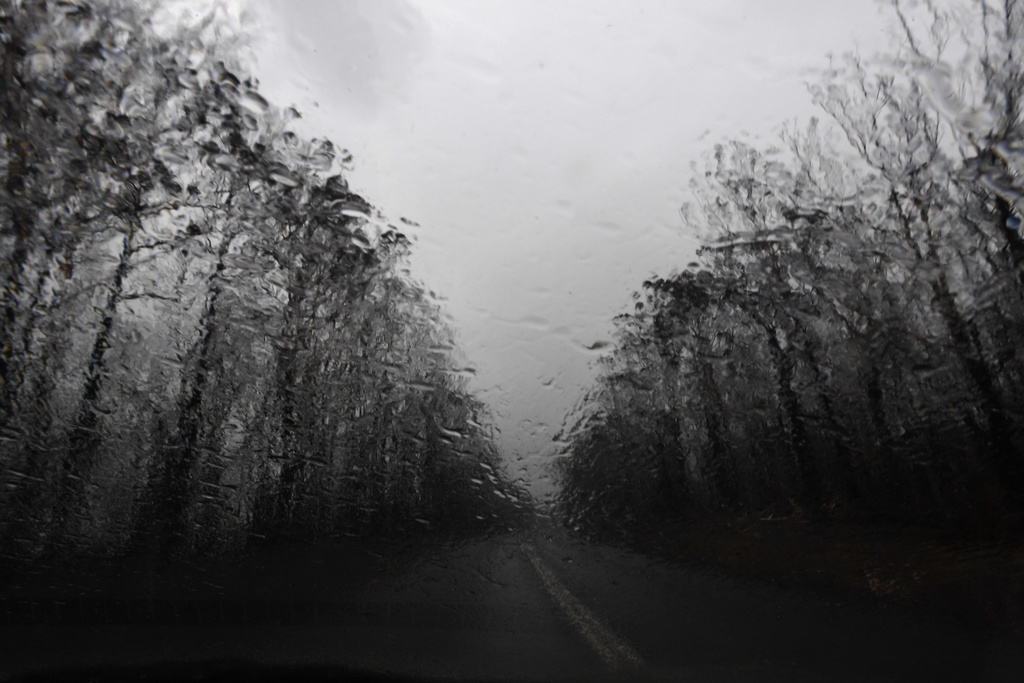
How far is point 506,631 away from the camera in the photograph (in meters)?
7.32

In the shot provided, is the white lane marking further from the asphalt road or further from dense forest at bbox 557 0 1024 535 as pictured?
dense forest at bbox 557 0 1024 535

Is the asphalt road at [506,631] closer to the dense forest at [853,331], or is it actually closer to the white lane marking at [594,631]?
the white lane marking at [594,631]

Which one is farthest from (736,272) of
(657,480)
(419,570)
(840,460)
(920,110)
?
(419,570)

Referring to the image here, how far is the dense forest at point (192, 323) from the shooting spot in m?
5.64

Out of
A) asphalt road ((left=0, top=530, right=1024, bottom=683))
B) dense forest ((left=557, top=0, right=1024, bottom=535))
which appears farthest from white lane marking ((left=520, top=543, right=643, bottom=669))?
dense forest ((left=557, top=0, right=1024, bottom=535))

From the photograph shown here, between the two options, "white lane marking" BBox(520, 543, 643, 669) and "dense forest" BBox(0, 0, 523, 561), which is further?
"white lane marking" BBox(520, 543, 643, 669)

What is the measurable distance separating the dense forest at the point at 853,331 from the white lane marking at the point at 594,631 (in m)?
2.15

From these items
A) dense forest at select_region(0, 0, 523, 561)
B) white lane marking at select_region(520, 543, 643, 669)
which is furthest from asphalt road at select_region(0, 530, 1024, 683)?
dense forest at select_region(0, 0, 523, 561)

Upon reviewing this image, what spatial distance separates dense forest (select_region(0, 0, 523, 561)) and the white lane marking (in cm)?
232

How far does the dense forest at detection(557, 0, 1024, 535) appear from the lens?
17.3 ft

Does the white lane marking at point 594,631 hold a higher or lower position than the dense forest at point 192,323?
lower

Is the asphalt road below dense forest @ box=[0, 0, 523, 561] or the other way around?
below

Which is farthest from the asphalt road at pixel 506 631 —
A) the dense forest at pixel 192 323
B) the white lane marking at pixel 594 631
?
the dense forest at pixel 192 323

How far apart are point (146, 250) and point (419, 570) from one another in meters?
6.40
